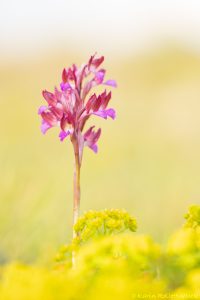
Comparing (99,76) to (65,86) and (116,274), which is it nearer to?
(65,86)

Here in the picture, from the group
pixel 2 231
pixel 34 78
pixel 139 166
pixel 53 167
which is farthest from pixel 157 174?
pixel 34 78

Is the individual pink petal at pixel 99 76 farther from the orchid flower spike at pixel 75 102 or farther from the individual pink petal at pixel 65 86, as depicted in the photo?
the individual pink petal at pixel 65 86

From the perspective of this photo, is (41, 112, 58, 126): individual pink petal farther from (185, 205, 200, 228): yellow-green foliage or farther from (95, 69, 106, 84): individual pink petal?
(185, 205, 200, 228): yellow-green foliage

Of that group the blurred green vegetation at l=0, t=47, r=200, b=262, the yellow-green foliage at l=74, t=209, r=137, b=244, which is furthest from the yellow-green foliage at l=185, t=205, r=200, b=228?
the blurred green vegetation at l=0, t=47, r=200, b=262

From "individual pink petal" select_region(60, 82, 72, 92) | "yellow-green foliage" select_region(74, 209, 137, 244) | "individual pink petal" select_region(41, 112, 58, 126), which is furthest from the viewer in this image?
"individual pink petal" select_region(41, 112, 58, 126)

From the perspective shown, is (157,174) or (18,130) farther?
(18,130)

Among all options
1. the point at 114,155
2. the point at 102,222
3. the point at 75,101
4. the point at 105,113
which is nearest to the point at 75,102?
the point at 75,101

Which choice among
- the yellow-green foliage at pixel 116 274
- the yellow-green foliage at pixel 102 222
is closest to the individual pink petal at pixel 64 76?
the yellow-green foliage at pixel 102 222

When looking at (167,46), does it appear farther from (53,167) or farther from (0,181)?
(0,181)
